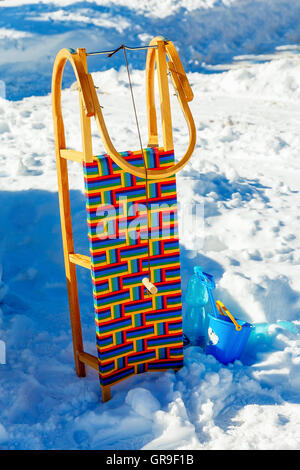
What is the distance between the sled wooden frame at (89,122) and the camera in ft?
6.95

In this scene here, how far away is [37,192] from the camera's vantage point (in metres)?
4.00

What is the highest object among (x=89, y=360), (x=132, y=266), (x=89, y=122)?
(x=89, y=122)

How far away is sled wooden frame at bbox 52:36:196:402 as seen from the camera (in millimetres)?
2119

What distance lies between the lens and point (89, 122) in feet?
7.09

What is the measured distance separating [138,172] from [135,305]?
0.61 metres

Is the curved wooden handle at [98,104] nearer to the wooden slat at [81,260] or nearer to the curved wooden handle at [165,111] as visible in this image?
the curved wooden handle at [165,111]

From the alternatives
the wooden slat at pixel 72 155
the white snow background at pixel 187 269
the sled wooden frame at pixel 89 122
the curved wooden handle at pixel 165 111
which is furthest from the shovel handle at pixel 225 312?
the wooden slat at pixel 72 155

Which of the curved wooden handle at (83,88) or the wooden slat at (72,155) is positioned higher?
the curved wooden handle at (83,88)

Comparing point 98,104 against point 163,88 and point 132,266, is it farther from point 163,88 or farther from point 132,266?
point 132,266

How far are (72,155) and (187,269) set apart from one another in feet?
4.64

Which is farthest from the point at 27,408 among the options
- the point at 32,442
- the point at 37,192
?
the point at 37,192

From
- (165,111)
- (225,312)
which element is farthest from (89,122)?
(225,312)

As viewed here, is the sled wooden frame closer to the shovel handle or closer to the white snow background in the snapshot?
the white snow background

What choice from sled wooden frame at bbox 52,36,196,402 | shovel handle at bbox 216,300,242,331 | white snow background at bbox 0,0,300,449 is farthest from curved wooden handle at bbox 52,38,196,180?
white snow background at bbox 0,0,300,449
